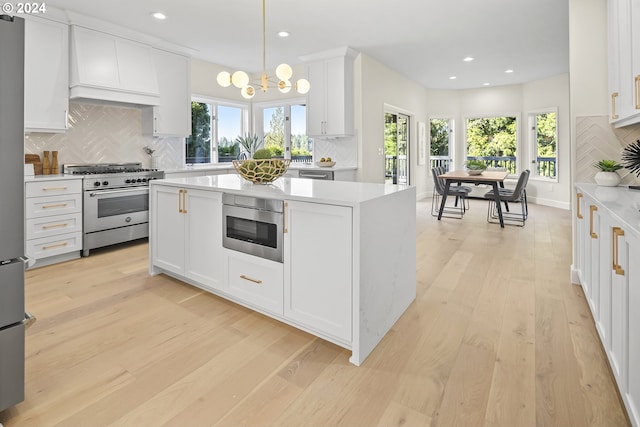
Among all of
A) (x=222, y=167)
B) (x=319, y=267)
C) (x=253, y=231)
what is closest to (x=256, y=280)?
(x=253, y=231)

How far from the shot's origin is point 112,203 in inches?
167

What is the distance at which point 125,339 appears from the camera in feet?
7.18

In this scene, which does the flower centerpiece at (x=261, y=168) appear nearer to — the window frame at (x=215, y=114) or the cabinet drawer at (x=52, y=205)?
the cabinet drawer at (x=52, y=205)

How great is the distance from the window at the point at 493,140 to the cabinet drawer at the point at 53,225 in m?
8.24

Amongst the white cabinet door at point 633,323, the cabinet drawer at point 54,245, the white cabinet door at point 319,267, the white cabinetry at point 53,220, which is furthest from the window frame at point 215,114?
the white cabinet door at point 633,323

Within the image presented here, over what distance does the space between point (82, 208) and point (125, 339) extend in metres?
2.44

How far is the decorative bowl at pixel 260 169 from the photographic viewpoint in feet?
8.82

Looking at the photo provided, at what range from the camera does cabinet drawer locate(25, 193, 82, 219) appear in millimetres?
3553

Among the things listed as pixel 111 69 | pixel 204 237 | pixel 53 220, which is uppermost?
pixel 111 69

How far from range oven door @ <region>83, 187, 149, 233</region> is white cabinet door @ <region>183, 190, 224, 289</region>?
186 cm

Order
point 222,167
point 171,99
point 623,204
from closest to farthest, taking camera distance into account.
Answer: point 623,204
point 171,99
point 222,167

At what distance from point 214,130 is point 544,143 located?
6.91m

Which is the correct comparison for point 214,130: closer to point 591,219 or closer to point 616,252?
point 591,219

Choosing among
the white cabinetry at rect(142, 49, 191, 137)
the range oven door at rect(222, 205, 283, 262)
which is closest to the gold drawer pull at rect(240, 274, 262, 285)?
the range oven door at rect(222, 205, 283, 262)
